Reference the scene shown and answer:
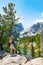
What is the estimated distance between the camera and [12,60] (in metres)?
15.7

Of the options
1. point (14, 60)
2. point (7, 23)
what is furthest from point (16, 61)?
point (7, 23)

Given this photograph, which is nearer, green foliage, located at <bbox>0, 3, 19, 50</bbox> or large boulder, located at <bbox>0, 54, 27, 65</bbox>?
Answer: large boulder, located at <bbox>0, 54, 27, 65</bbox>

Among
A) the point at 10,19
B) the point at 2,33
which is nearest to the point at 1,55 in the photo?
the point at 2,33

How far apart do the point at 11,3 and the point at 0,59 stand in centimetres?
1411

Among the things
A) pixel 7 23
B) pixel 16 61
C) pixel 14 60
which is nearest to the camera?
pixel 16 61

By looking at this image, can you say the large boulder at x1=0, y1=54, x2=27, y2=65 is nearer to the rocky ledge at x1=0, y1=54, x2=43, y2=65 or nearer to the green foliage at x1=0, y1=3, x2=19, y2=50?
the rocky ledge at x1=0, y1=54, x2=43, y2=65

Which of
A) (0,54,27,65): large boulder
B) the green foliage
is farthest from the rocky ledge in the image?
the green foliage

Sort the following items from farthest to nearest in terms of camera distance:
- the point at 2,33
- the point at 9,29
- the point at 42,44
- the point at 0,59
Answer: the point at 42,44, the point at 9,29, the point at 2,33, the point at 0,59

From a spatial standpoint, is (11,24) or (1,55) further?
(11,24)

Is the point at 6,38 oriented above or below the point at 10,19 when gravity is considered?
below

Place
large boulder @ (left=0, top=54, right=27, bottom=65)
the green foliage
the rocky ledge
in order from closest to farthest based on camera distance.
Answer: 1. the rocky ledge
2. large boulder @ (left=0, top=54, right=27, bottom=65)
3. the green foliage

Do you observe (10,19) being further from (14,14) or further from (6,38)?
(6,38)

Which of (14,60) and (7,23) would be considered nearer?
(14,60)

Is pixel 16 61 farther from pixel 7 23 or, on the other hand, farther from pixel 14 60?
pixel 7 23
